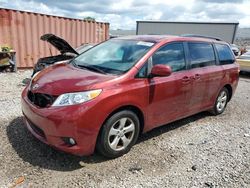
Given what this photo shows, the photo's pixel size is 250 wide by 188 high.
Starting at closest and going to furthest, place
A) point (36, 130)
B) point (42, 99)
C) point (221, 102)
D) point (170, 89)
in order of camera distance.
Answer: point (42, 99), point (36, 130), point (170, 89), point (221, 102)

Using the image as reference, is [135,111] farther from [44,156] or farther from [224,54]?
[224,54]

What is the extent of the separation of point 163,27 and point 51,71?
23.4 m

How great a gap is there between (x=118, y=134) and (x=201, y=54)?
2.33 meters

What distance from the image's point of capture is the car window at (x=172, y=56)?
11.8 feet

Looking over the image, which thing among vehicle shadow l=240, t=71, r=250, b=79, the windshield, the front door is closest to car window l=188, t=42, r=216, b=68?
the front door

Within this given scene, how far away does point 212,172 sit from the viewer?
3117 millimetres

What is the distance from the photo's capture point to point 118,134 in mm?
3197

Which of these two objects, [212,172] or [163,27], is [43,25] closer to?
[212,172]

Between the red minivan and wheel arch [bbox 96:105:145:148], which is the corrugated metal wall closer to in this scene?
the red minivan

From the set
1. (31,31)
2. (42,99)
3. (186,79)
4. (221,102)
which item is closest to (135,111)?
(186,79)

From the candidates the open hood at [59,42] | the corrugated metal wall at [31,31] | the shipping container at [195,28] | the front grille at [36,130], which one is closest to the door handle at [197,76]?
the front grille at [36,130]

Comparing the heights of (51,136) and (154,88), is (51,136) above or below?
below

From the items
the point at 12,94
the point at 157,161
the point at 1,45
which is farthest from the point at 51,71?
the point at 1,45

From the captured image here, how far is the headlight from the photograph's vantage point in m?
2.78
